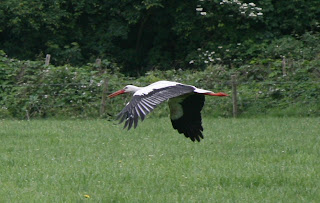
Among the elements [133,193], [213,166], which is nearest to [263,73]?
[213,166]

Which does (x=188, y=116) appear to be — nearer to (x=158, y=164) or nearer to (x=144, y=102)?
(x=158, y=164)

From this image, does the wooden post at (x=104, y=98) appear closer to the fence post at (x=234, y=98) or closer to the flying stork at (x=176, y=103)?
the fence post at (x=234, y=98)

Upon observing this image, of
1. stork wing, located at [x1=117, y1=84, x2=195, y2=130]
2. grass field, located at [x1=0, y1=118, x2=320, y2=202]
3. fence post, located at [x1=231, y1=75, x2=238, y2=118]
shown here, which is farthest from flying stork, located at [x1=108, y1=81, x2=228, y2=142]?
fence post, located at [x1=231, y1=75, x2=238, y2=118]

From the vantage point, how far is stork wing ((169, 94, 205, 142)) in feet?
25.3

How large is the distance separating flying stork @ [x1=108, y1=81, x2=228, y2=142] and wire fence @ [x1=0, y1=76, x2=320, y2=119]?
23.4 feet

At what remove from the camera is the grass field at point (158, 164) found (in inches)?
241

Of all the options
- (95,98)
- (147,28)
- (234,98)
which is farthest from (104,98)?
(147,28)

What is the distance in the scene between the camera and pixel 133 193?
6145mm

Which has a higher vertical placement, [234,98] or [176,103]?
[176,103]

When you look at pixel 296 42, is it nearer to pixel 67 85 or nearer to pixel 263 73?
pixel 263 73

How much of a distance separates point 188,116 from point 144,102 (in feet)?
5.12

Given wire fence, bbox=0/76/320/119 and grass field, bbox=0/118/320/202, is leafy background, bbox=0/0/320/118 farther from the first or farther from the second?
grass field, bbox=0/118/320/202

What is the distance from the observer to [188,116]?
304 inches

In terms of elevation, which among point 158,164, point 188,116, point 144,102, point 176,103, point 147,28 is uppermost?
point 147,28
